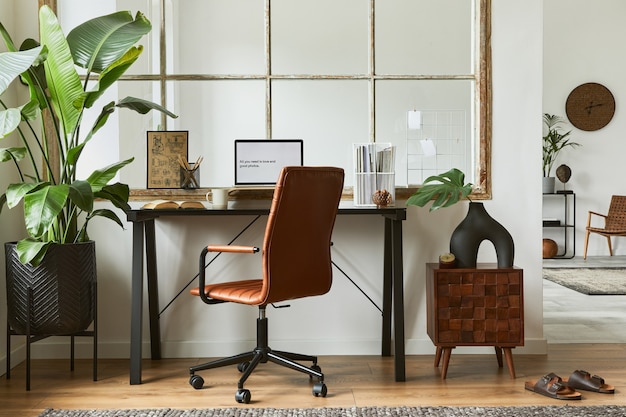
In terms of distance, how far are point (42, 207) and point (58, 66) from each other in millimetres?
677

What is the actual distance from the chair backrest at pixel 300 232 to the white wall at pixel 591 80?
639cm

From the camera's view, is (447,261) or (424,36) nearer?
(447,261)

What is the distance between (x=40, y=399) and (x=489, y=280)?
201 centimetres

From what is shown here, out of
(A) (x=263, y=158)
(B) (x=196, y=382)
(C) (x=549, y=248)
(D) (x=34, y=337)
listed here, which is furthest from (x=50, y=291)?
(C) (x=549, y=248)

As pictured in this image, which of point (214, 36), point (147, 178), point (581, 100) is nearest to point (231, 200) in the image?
point (147, 178)

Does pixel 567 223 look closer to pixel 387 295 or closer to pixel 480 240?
pixel 387 295

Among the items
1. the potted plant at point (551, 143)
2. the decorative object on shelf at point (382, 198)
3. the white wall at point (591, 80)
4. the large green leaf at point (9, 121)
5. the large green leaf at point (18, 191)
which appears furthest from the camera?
the white wall at point (591, 80)

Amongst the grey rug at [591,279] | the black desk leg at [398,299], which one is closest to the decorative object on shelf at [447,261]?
the black desk leg at [398,299]

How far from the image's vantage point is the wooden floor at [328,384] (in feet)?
9.14

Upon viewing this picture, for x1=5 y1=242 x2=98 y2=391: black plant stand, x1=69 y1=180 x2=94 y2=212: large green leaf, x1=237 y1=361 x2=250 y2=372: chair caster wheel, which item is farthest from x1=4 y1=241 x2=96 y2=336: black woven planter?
x1=237 y1=361 x2=250 y2=372: chair caster wheel

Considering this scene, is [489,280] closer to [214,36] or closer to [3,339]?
[214,36]

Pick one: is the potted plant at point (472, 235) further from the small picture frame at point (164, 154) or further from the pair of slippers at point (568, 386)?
the small picture frame at point (164, 154)

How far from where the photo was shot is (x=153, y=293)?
11.8 feet

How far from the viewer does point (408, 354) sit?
3.63 m
